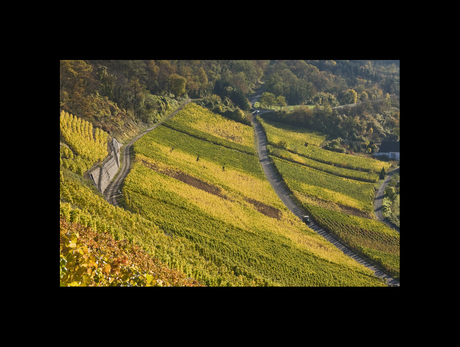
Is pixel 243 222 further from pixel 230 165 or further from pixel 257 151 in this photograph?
pixel 257 151

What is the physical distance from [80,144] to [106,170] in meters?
1.91

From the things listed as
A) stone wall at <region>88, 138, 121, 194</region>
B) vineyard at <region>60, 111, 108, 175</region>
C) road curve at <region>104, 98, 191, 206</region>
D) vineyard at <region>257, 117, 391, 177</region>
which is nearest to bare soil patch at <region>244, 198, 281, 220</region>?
road curve at <region>104, 98, 191, 206</region>

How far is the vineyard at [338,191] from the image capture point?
801 inches

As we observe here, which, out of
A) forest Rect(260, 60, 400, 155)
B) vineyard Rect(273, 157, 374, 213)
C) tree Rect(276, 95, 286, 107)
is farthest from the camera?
tree Rect(276, 95, 286, 107)

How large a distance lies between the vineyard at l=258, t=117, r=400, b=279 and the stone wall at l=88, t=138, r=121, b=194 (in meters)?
12.5

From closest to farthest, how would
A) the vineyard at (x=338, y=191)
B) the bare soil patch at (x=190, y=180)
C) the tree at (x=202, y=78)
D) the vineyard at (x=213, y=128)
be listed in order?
the bare soil patch at (x=190, y=180)
the vineyard at (x=338, y=191)
the vineyard at (x=213, y=128)
the tree at (x=202, y=78)

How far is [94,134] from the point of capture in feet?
62.8

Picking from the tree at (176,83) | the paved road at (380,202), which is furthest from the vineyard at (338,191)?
the tree at (176,83)

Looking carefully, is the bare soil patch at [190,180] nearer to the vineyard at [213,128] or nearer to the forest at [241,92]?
the forest at [241,92]

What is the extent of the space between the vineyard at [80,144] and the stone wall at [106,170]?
1.10 feet

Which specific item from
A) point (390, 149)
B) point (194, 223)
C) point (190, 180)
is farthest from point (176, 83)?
point (390, 149)

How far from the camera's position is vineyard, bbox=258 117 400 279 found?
20.3 m

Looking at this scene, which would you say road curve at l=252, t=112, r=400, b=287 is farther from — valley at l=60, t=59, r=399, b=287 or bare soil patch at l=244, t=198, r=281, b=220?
bare soil patch at l=244, t=198, r=281, b=220
